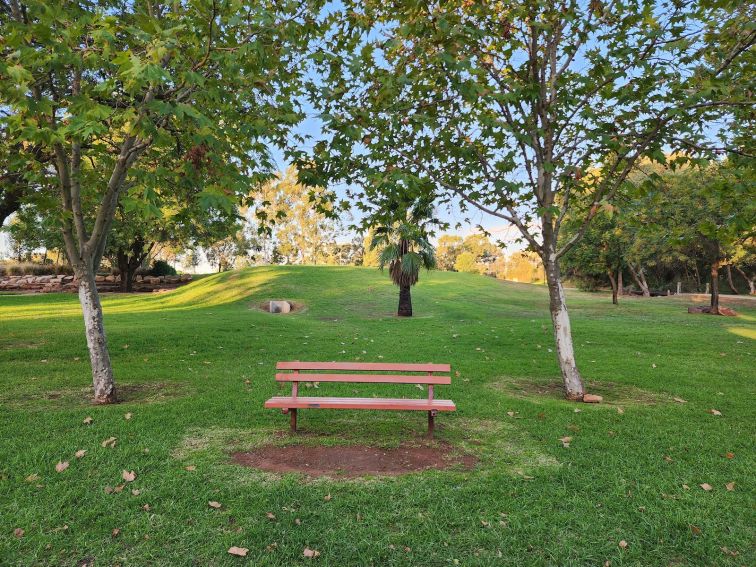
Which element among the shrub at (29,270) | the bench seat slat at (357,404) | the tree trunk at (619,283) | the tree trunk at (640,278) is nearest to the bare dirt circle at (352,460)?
the bench seat slat at (357,404)

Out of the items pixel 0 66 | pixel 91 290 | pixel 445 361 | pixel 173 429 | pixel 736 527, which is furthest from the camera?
pixel 445 361

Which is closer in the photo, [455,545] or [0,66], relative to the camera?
[455,545]

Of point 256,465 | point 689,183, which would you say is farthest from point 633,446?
point 689,183

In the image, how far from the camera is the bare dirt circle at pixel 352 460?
18.0 ft

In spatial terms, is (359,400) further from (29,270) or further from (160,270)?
(29,270)

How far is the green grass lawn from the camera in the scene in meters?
3.99

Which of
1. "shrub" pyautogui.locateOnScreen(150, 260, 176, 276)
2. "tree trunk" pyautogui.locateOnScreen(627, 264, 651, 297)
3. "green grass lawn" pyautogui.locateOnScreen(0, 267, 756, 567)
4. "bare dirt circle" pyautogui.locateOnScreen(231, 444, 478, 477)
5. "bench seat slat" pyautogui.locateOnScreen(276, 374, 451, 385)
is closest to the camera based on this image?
"green grass lawn" pyautogui.locateOnScreen(0, 267, 756, 567)

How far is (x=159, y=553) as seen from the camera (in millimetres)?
3822

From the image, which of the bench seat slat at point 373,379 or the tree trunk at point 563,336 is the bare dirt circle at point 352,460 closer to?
the bench seat slat at point 373,379

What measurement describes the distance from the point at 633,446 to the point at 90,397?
9037 mm

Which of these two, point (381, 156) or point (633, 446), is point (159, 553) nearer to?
point (633, 446)

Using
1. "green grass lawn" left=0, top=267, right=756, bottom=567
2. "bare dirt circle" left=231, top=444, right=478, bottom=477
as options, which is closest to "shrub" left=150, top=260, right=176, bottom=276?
"green grass lawn" left=0, top=267, right=756, bottom=567

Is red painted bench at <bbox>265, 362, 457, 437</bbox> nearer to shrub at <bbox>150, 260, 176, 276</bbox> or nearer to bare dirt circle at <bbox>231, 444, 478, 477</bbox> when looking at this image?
bare dirt circle at <bbox>231, 444, 478, 477</bbox>

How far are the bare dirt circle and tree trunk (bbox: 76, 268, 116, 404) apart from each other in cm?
383
